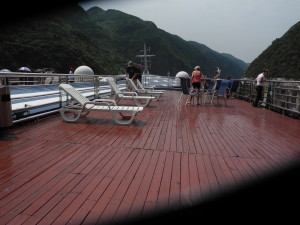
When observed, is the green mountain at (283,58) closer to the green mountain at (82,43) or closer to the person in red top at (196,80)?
the green mountain at (82,43)

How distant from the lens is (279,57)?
77.0 metres

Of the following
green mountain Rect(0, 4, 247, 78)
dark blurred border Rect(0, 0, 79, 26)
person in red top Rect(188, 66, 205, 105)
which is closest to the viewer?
dark blurred border Rect(0, 0, 79, 26)

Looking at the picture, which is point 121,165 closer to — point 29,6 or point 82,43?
point 29,6

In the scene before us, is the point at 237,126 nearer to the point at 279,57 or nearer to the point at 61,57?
the point at 61,57

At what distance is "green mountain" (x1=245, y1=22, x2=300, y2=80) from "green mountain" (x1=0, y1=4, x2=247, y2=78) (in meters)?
39.9

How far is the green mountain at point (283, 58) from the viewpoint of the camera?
73.8 meters

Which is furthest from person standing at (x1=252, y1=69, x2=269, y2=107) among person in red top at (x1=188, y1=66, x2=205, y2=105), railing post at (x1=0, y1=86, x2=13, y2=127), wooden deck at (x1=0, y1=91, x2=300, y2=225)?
railing post at (x1=0, y1=86, x2=13, y2=127)

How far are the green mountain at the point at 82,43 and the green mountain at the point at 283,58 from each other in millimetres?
39852

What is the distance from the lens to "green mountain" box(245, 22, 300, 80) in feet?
242

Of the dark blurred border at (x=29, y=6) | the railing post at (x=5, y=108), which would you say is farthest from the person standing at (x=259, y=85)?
the dark blurred border at (x=29, y=6)

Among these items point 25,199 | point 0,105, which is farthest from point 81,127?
point 25,199

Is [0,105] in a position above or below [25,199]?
above

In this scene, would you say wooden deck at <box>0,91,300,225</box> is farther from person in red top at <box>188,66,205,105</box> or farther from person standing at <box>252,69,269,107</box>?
person standing at <box>252,69,269,107</box>

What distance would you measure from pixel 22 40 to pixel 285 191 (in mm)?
54624
